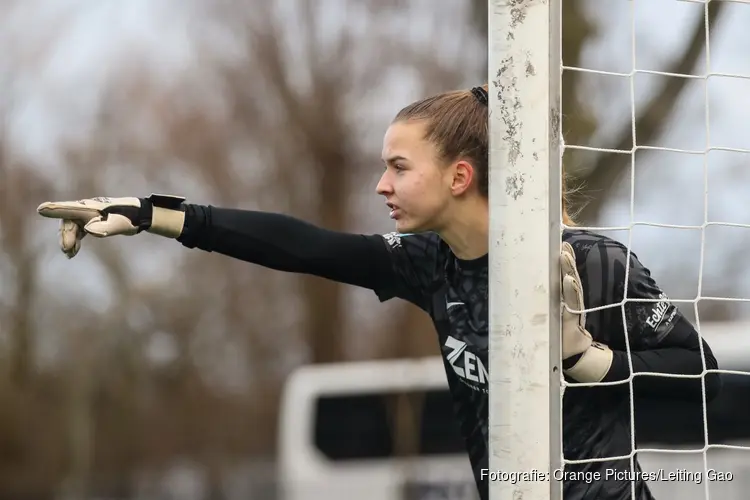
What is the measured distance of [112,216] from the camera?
2219 millimetres

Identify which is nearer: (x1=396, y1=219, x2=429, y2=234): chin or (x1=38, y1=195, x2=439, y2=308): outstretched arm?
(x1=38, y1=195, x2=439, y2=308): outstretched arm

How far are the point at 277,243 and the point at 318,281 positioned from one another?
42.8 feet

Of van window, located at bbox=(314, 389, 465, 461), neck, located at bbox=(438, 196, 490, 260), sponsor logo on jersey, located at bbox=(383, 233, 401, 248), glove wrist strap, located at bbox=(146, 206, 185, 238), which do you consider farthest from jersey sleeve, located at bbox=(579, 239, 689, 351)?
van window, located at bbox=(314, 389, 465, 461)

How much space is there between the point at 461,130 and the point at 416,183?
0.15 metres

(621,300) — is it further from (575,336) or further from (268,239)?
(268,239)

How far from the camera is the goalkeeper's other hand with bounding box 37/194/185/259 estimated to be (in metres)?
2.18

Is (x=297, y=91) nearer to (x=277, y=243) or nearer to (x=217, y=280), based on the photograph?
(x=217, y=280)

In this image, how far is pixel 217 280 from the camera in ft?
53.9

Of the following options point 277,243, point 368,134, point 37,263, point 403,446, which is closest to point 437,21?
point 368,134

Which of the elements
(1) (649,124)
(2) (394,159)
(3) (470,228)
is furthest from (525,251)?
(1) (649,124)

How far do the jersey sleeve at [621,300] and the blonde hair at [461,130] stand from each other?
→ 13 cm

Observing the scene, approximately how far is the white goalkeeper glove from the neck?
266mm

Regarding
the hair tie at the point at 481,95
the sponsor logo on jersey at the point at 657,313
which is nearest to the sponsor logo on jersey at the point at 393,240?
the hair tie at the point at 481,95

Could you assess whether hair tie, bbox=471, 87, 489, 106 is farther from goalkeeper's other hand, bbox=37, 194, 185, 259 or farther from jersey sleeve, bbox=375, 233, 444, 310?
goalkeeper's other hand, bbox=37, 194, 185, 259
